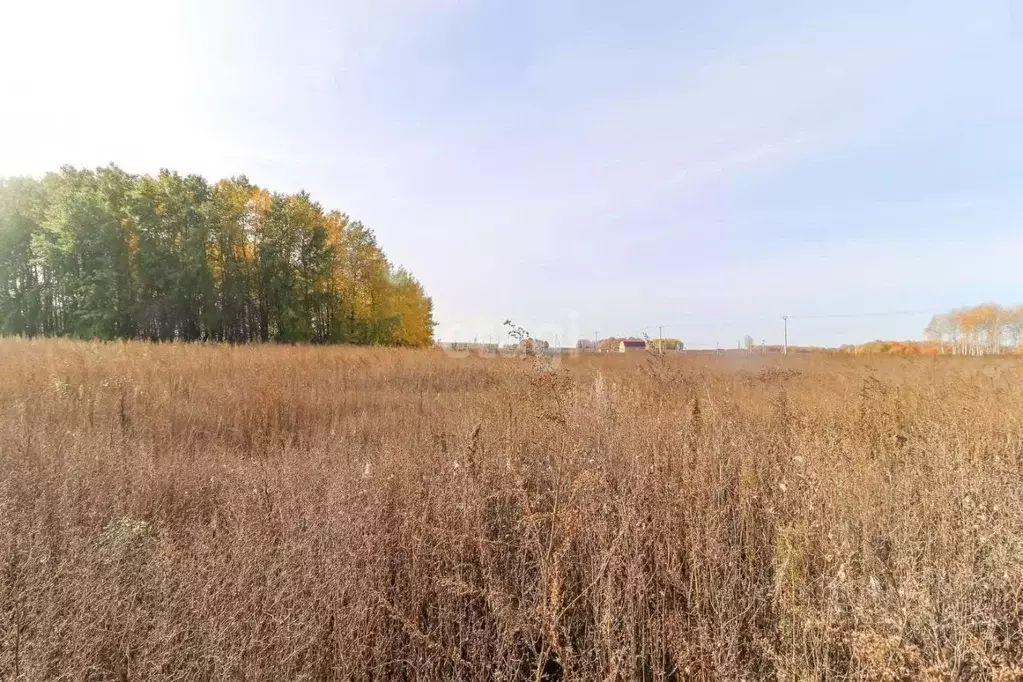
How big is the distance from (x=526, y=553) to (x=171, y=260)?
29.5 metres

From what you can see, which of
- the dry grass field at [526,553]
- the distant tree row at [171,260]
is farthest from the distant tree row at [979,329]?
the distant tree row at [171,260]

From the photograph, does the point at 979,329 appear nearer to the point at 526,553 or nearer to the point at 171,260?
the point at 526,553

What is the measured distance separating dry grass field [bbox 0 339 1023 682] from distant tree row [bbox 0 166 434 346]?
864 inches

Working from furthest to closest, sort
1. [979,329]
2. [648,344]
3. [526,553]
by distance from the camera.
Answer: [979,329]
[648,344]
[526,553]

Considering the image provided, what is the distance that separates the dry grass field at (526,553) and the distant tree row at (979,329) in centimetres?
1887

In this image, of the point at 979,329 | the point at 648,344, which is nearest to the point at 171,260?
the point at 648,344

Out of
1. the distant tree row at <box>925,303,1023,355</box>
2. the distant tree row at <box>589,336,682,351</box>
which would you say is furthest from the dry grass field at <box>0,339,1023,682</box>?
the distant tree row at <box>925,303,1023,355</box>

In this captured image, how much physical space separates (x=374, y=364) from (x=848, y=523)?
8.91 m

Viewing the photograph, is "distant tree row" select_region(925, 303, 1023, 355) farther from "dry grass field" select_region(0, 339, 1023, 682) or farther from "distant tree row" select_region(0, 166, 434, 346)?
"distant tree row" select_region(0, 166, 434, 346)

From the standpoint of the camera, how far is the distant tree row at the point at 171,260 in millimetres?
22031

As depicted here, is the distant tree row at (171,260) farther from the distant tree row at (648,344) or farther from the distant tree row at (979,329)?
the distant tree row at (979,329)

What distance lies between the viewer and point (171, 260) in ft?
78.2

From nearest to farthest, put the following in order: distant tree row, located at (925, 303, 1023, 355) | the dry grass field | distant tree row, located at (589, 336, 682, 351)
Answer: the dry grass field, distant tree row, located at (589, 336, 682, 351), distant tree row, located at (925, 303, 1023, 355)

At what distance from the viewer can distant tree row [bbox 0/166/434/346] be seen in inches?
867
